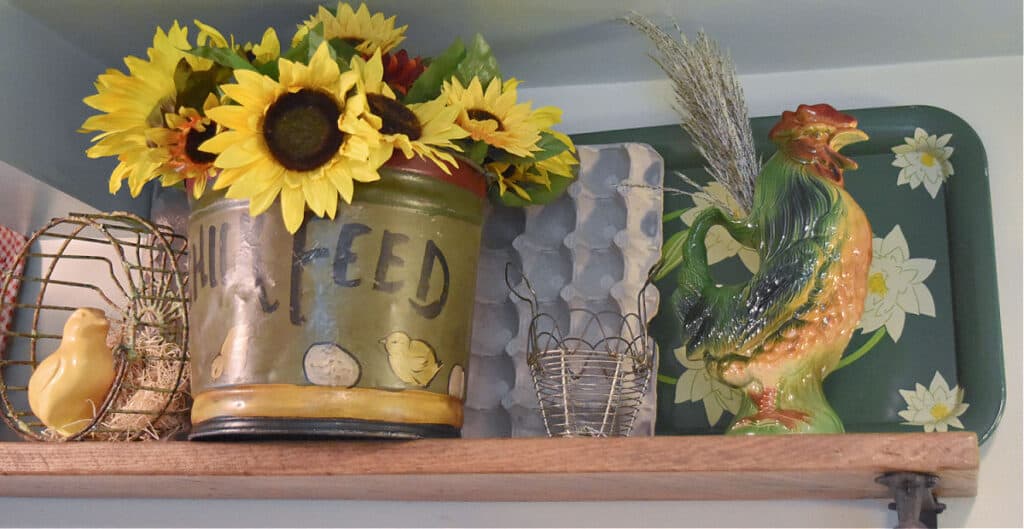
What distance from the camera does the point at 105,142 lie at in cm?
86

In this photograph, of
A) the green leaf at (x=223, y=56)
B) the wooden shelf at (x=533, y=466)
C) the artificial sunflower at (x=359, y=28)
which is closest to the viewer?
the wooden shelf at (x=533, y=466)

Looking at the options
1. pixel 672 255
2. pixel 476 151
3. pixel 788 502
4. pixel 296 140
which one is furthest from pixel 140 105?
pixel 788 502

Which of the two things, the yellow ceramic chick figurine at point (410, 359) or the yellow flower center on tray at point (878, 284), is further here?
the yellow flower center on tray at point (878, 284)

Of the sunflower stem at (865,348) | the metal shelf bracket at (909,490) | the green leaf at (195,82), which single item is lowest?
the metal shelf bracket at (909,490)

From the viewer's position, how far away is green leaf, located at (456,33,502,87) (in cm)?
88

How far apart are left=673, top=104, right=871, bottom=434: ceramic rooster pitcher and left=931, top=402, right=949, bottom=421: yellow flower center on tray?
0.15m

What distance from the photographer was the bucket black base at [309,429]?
0.77 metres

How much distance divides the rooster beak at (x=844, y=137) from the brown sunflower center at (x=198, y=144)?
508 millimetres

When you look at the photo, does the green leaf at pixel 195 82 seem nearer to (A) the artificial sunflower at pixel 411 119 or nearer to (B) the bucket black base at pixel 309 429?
(A) the artificial sunflower at pixel 411 119

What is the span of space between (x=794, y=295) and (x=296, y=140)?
15.8 inches

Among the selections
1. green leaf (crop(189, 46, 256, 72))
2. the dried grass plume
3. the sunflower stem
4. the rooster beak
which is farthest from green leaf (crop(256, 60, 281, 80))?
the sunflower stem

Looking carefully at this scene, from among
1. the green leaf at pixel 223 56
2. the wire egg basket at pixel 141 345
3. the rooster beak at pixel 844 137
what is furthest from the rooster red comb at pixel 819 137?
the wire egg basket at pixel 141 345

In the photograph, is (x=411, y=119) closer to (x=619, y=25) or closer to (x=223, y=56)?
(x=223, y=56)

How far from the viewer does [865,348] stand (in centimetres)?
97
